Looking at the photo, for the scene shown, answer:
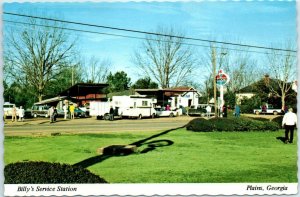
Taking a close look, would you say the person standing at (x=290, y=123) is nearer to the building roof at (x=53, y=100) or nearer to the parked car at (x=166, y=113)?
the building roof at (x=53, y=100)

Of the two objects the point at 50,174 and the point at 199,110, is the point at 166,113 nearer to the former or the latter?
the point at 199,110

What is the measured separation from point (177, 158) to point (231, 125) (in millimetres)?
6165

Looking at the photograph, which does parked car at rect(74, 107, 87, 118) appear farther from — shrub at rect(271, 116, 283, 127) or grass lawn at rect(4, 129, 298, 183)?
shrub at rect(271, 116, 283, 127)

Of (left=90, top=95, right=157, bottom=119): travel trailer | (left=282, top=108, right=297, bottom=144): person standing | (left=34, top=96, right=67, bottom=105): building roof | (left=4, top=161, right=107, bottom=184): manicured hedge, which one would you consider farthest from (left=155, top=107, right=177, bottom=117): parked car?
(left=4, top=161, right=107, bottom=184): manicured hedge

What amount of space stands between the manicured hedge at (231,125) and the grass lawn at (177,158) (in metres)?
1.75

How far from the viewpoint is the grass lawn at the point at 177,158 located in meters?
8.98

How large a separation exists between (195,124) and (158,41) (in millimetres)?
5203

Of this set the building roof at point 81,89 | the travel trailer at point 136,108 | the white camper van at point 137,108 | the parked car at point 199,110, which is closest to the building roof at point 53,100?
the building roof at point 81,89

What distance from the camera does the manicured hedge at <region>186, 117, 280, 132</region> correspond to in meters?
16.0

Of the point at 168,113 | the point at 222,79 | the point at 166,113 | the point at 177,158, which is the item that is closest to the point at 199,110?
the point at 168,113

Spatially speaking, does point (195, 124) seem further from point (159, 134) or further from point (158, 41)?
point (158, 41)

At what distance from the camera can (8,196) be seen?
8.05 m

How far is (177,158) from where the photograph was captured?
34.6ft

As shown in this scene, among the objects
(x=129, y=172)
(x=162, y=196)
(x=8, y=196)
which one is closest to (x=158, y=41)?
(x=129, y=172)
